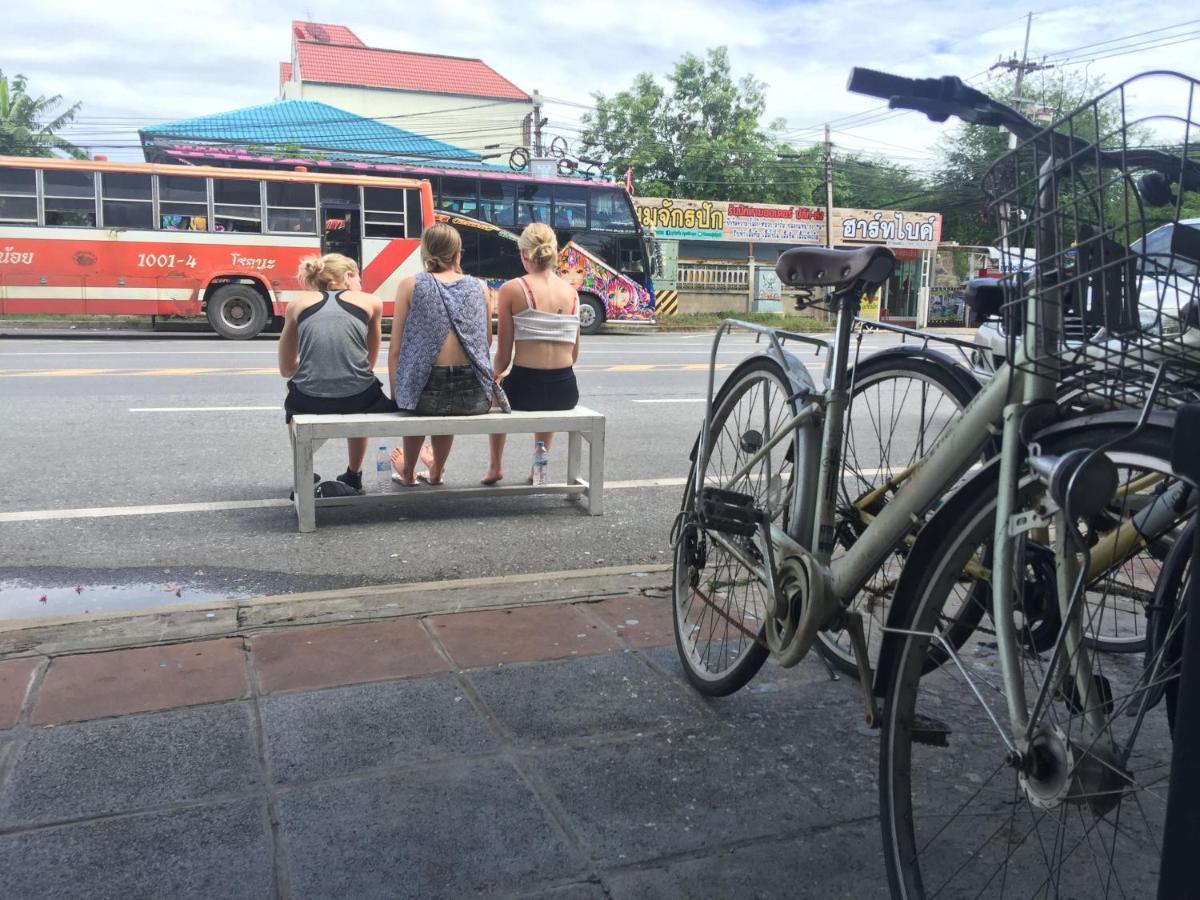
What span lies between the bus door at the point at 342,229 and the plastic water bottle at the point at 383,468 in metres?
12.8

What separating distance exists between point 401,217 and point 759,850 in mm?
18175

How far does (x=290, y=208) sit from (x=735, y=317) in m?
14.2

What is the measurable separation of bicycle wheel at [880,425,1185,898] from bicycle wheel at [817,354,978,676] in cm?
54

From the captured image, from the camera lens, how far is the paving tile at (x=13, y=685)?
294 centimetres

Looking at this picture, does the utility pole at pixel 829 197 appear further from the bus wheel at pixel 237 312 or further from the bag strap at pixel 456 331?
the bag strap at pixel 456 331

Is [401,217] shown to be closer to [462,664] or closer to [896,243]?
[462,664]

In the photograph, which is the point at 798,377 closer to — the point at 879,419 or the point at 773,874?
the point at 879,419

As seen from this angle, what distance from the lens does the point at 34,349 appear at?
15.0 m

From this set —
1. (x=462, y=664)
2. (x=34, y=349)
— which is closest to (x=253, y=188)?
(x=34, y=349)

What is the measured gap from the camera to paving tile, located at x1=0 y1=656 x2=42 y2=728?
2936mm

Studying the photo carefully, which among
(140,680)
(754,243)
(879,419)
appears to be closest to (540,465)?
(879,419)

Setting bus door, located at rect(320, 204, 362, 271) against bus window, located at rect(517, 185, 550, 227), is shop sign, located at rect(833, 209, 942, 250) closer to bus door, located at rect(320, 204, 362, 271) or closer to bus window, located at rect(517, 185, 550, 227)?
bus window, located at rect(517, 185, 550, 227)

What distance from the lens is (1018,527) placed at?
1.74 metres

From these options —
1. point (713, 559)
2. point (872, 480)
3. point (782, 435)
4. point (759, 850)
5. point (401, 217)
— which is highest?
point (401, 217)
